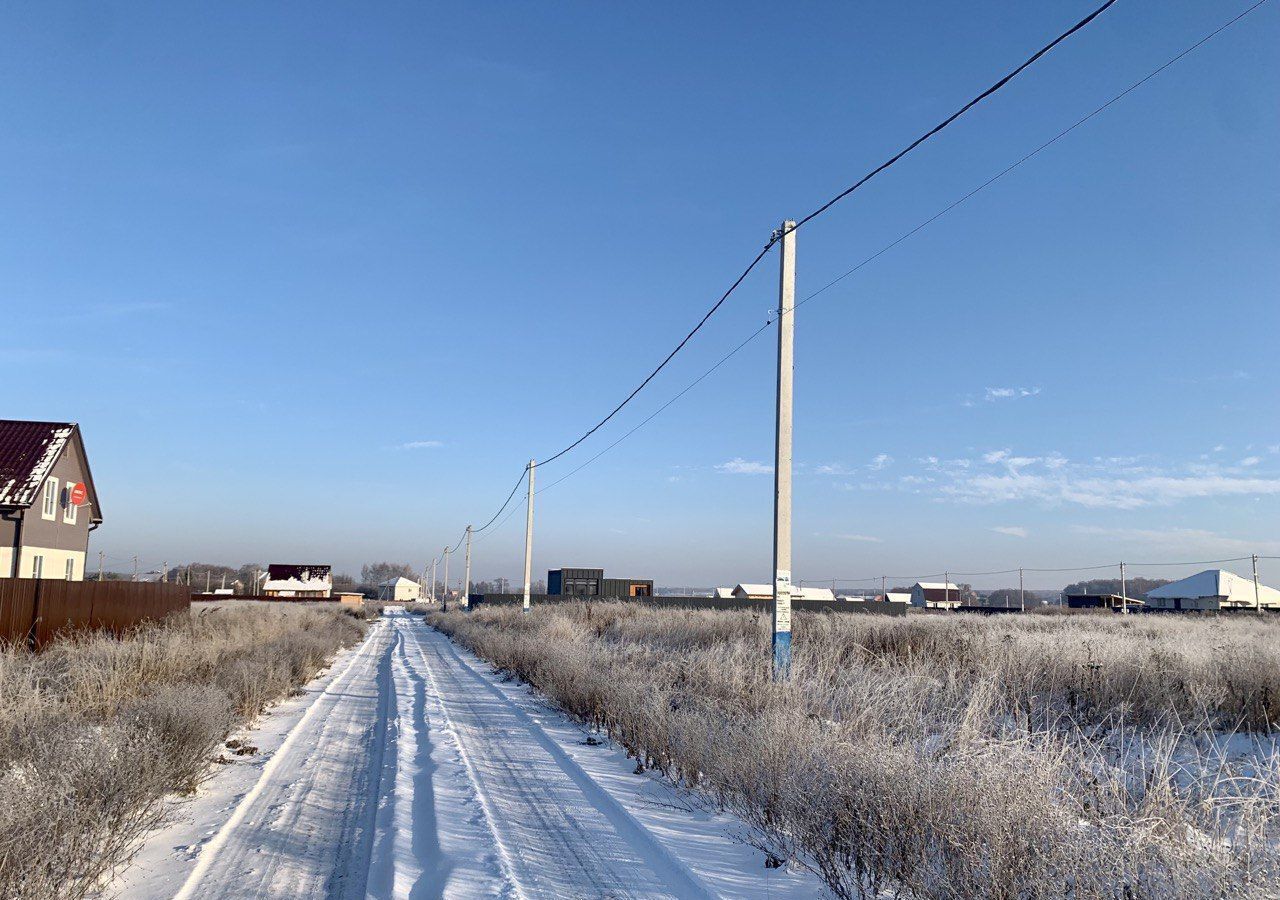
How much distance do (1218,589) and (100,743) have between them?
8325cm

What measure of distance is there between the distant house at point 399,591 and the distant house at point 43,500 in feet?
383

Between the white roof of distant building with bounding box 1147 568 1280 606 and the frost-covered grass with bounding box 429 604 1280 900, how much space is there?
225ft

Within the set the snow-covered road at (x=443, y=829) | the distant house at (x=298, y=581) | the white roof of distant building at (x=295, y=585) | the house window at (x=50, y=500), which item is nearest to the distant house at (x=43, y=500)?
the house window at (x=50, y=500)

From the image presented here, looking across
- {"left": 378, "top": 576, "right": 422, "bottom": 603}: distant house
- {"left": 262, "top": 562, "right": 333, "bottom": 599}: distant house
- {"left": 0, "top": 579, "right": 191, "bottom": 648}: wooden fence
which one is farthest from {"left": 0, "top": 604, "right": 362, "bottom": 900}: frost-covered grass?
{"left": 378, "top": 576, "right": 422, "bottom": 603}: distant house

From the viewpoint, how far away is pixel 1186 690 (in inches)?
385

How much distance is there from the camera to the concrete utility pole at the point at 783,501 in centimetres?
1084

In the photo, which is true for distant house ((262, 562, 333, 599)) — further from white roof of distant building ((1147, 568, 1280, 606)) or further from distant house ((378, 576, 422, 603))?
white roof of distant building ((1147, 568, 1280, 606))

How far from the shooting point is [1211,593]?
6975 centimetres

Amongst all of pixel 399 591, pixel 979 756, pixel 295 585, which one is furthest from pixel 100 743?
pixel 399 591

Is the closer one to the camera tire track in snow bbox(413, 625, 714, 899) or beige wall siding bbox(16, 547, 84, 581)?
tire track in snow bbox(413, 625, 714, 899)

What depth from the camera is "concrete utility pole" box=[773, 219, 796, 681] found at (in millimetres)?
10836

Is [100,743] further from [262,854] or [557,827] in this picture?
[557,827]

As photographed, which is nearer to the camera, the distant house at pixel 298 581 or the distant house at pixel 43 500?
the distant house at pixel 43 500

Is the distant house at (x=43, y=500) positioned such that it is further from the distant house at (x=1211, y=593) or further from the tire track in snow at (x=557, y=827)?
the distant house at (x=1211, y=593)
